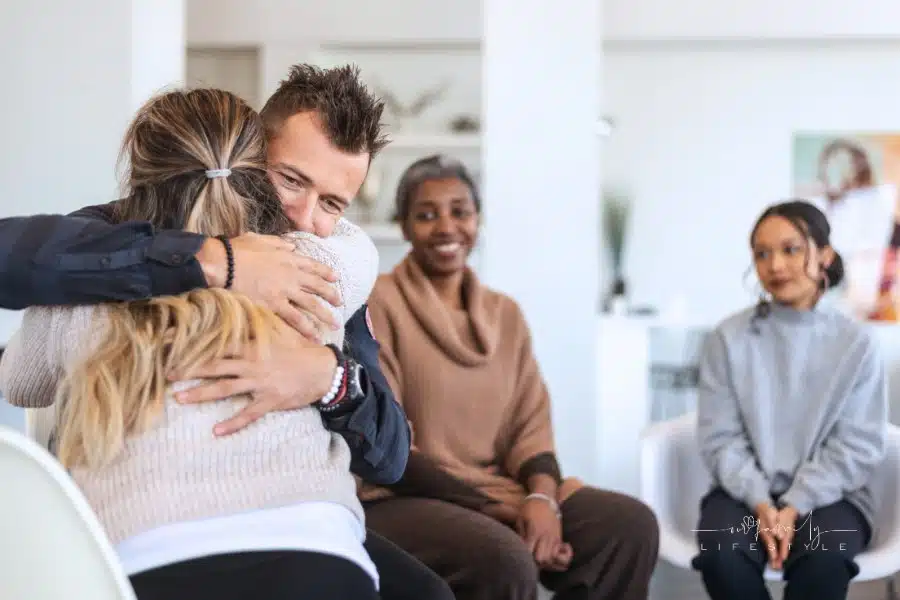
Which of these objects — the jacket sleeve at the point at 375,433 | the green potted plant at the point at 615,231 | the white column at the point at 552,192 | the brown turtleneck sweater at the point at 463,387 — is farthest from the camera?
the green potted plant at the point at 615,231

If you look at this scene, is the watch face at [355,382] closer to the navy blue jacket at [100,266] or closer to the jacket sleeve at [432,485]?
the navy blue jacket at [100,266]

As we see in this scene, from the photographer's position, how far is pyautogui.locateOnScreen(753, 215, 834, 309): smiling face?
2932 millimetres

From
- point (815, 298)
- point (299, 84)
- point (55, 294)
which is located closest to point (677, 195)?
point (815, 298)

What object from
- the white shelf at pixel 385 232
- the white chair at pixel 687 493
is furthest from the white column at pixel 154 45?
the white shelf at pixel 385 232

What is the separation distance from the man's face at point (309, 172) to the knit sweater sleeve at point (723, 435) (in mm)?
1475

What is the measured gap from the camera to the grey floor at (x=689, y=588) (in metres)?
3.64

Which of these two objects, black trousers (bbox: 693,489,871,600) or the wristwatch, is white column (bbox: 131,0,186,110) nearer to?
black trousers (bbox: 693,489,871,600)

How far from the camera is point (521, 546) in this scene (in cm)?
231

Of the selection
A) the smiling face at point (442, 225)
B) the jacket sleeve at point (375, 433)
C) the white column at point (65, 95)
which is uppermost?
the white column at point (65, 95)

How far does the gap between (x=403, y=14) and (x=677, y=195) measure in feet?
7.06

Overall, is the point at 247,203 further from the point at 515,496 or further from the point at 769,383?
the point at 769,383

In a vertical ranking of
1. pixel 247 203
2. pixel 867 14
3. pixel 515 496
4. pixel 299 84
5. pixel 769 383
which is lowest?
pixel 515 496

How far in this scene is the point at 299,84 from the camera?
179 centimetres

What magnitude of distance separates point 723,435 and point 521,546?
0.84m
